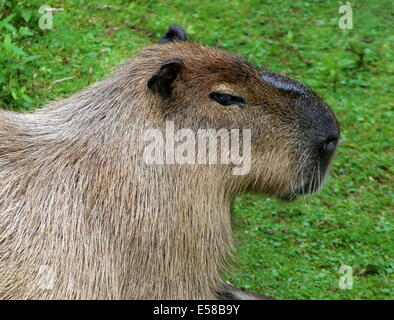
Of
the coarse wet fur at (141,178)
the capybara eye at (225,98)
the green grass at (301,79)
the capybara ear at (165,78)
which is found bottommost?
the green grass at (301,79)

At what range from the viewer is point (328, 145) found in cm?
487

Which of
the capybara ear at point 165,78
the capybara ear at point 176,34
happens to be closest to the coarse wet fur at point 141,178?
the capybara ear at point 165,78

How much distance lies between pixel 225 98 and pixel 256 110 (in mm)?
207

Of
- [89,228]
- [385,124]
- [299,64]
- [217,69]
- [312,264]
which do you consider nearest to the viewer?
[89,228]

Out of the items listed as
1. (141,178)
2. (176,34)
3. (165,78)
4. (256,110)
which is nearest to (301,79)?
(176,34)

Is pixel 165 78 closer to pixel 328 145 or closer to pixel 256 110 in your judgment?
pixel 256 110

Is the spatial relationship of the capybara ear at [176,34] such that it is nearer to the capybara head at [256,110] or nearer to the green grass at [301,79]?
the capybara head at [256,110]

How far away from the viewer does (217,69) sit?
15.4 feet

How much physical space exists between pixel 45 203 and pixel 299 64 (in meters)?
4.77

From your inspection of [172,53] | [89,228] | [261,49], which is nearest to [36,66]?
[261,49]

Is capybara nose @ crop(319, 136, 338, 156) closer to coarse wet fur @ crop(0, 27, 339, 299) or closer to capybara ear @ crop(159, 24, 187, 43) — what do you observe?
coarse wet fur @ crop(0, 27, 339, 299)

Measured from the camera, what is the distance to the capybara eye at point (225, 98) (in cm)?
464
